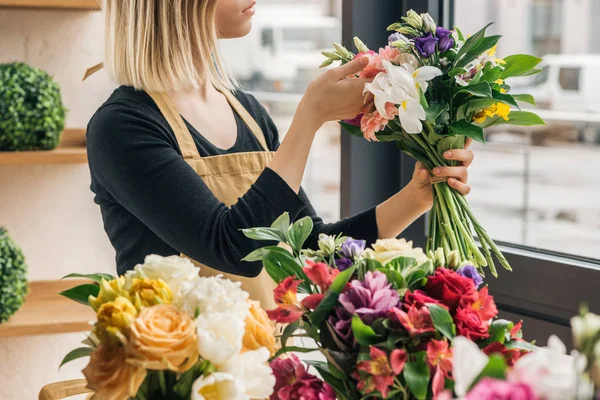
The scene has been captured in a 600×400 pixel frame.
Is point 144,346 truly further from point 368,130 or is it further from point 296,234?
point 368,130

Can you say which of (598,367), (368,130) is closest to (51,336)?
(368,130)

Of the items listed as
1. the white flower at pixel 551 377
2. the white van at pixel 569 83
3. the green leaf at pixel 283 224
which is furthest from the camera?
the white van at pixel 569 83

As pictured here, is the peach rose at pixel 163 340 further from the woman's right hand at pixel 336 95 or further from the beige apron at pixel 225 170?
the beige apron at pixel 225 170

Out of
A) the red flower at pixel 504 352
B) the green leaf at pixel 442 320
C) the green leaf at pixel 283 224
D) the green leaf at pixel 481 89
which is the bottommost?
the red flower at pixel 504 352

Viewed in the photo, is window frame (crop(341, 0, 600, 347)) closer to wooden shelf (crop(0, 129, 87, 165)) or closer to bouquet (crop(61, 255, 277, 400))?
wooden shelf (crop(0, 129, 87, 165))

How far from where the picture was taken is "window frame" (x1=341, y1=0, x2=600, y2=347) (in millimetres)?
1561

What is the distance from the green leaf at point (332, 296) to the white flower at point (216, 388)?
0.37 ft

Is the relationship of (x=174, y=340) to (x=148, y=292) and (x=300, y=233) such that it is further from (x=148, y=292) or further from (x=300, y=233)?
(x=300, y=233)

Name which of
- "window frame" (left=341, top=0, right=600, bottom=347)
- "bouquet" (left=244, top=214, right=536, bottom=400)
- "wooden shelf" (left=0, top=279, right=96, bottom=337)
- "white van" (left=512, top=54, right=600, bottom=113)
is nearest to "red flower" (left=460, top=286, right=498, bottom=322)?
"bouquet" (left=244, top=214, right=536, bottom=400)

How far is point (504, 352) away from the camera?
762mm

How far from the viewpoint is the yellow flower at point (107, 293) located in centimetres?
76

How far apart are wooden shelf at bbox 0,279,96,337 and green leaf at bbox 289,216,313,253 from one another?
1.10 m

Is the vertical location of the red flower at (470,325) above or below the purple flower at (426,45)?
below

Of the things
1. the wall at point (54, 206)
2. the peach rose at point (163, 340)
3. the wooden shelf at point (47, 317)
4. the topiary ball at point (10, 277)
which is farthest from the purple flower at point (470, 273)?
the wall at point (54, 206)
